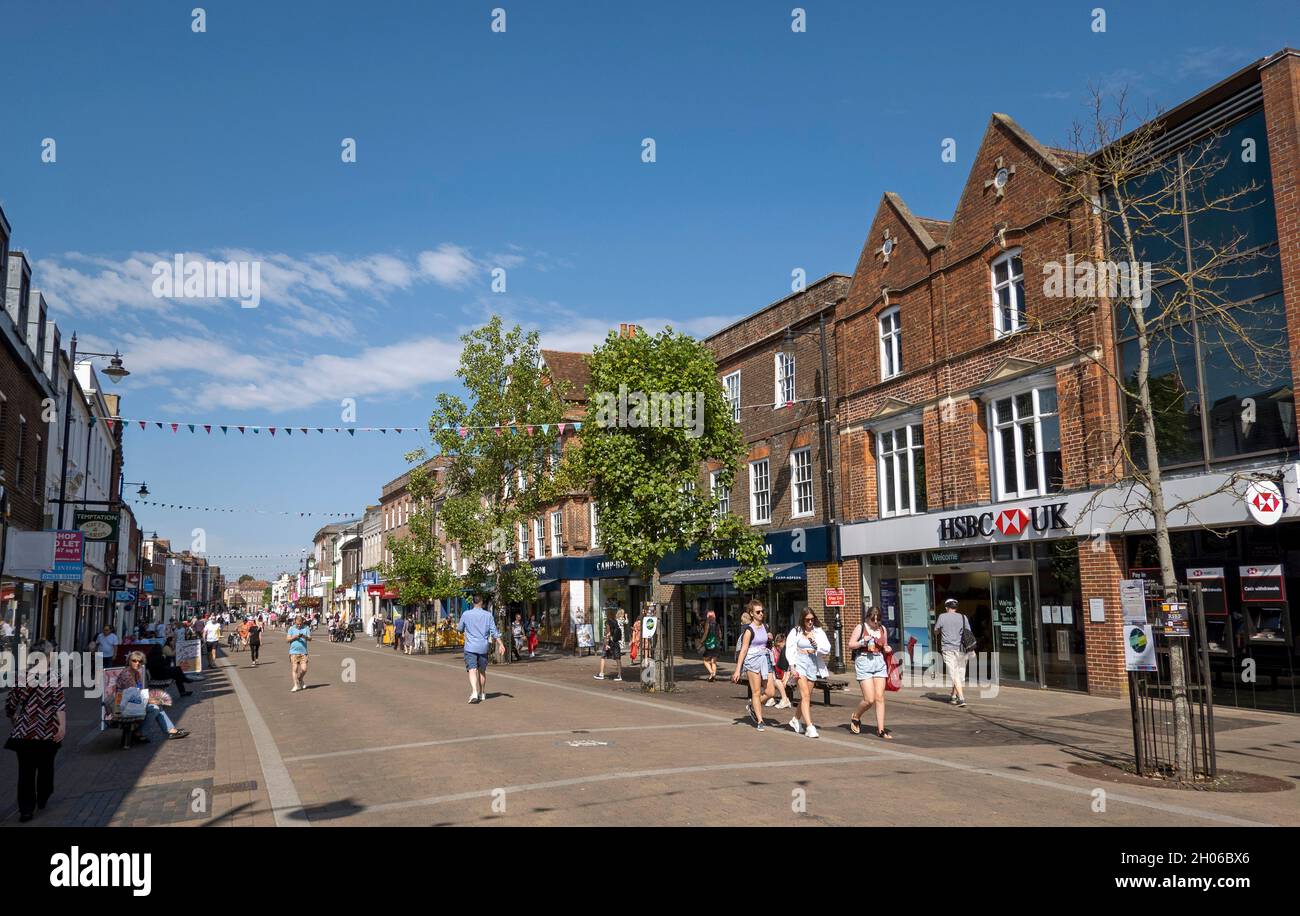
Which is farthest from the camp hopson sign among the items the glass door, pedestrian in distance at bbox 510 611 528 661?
pedestrian in distance at bbox 510 611 528 661

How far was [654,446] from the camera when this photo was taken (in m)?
21.4

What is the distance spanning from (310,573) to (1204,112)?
143m

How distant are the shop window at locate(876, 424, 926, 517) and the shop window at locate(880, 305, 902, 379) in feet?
5.02

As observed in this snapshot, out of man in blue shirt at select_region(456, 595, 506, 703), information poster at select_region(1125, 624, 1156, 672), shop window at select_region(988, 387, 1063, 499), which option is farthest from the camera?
shop window at select_region(988, 387, 1063, 499)

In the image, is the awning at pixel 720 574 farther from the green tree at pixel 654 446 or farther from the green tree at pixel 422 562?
the green tree at pixel 422 562

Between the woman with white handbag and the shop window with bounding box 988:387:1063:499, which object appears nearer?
the woman with white handbag

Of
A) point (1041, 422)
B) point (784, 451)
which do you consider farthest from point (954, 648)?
point (784, 451)

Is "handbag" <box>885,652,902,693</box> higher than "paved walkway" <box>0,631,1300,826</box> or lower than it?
higher

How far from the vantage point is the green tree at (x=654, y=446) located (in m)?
21.0

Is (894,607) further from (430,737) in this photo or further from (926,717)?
(430,737)

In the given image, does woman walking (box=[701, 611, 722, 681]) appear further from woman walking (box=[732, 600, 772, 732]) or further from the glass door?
woman walking (box=[732, 600, 772, 732])

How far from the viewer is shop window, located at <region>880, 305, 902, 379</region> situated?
24062mm

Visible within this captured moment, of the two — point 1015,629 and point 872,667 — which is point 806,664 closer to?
point 872,667

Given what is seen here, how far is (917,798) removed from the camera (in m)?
8.86
